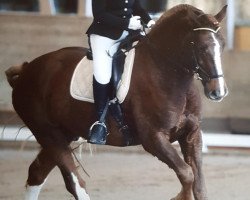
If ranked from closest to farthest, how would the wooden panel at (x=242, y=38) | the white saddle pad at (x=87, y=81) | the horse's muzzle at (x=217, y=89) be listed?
the horse's muzzle at (x=217, y=89) → the white saddle pad at (x=87, y=81) → the wooden panel at (x=242, y=38)

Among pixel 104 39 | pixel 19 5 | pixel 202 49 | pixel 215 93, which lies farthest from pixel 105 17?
pixel 19 5

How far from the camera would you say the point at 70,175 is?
13.7 ft

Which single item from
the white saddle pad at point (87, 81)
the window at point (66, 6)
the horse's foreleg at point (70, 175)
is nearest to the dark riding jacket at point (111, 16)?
the white saddle pad at point (87, 81)

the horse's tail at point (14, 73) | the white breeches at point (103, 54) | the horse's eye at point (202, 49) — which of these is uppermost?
the horse's eye at point (202, 49)

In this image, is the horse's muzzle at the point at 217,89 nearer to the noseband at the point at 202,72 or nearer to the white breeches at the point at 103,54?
the noseband at the point at 202,72

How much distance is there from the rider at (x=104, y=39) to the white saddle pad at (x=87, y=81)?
11 cm

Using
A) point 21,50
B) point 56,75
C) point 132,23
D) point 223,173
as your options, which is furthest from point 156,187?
point 21,50

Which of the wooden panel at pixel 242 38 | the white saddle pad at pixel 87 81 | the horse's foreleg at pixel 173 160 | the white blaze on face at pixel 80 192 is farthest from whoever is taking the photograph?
the wooden panel at pixel 242 38

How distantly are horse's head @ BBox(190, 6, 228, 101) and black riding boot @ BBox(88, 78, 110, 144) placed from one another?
68cm

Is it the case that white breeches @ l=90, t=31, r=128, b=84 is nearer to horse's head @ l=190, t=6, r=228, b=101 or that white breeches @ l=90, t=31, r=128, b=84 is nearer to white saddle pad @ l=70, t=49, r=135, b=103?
white saddle pad @ l=70, t=49, r=135, b=103

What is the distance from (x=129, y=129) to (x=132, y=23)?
2.16 feet

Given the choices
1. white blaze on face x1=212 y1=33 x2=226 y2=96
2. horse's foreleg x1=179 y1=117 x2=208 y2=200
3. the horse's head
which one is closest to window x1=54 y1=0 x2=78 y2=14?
horse's foreleg x1=179 y1=117 x2=208 y2=200

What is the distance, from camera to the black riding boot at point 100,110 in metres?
3.86

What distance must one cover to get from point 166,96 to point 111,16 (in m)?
0.63
